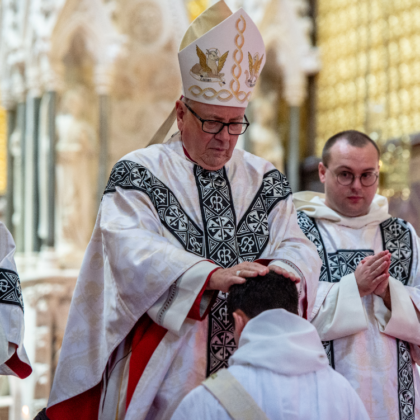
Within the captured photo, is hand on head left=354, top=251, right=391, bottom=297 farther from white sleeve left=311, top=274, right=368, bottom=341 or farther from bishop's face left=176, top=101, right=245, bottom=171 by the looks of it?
bishop's face left=176, top=101, right=245, bottom=171

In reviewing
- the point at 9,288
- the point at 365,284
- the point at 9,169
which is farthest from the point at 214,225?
the point at 9,169

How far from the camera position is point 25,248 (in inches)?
277

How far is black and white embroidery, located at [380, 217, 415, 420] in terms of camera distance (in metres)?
3.07

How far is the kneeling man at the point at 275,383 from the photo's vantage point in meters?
1.87

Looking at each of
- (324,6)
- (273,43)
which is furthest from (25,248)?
(324,6)

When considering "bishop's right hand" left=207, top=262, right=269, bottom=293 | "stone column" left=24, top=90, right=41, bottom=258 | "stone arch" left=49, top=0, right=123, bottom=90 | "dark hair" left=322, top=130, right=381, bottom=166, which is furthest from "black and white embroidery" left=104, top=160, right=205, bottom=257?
"stone arch" left=49, top=0, right=123, bottom=90

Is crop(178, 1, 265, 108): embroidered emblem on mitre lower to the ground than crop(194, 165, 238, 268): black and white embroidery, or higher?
higher

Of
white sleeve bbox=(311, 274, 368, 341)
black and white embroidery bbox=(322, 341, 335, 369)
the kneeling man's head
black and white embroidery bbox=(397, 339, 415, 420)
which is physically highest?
the kneeling man's head

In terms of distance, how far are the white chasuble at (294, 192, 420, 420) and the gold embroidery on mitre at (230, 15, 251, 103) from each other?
846mm

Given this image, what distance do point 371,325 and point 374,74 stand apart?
4.53 metres

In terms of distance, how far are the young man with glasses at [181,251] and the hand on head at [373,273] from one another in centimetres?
33

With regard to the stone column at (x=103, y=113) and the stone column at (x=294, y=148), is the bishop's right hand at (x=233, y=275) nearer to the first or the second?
the stone column at (x=103, y=113)

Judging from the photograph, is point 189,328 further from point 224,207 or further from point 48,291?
point 48,291

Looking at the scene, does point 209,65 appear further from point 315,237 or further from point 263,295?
point 263,295
